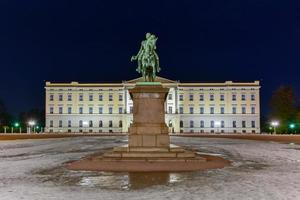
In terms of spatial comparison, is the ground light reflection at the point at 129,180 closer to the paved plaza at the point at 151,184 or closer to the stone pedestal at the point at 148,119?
the paved plaza at the point at 151,184

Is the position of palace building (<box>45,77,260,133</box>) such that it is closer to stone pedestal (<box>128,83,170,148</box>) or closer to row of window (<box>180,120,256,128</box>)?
row of window (<box>180,120,256,128</box>)

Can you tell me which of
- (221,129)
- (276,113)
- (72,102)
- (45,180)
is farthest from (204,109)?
(45,180)

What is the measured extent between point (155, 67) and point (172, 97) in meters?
94.2

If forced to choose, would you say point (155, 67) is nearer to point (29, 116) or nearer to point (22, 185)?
point (22, 185)

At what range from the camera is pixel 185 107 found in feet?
386

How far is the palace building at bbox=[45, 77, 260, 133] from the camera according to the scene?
116875mm

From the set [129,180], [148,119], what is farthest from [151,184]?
[148,119]

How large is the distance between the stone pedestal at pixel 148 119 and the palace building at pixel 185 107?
9665cm

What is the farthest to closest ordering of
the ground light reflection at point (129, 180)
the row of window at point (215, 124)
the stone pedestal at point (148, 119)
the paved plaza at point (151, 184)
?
1. the row of window at point (215, 124)
2. the stone pedestal at point (148, 119)
3. the ground light reflection at point (129, 180)
4. the paved plaza at point (151, 184)

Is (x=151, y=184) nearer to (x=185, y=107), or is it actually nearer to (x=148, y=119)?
(x=148, y=119)

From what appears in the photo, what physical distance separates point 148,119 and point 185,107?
98.6m

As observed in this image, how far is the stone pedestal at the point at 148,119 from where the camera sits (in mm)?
19141

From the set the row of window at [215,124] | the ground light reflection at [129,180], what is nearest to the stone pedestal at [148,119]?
the ground light reflection at [129,180]

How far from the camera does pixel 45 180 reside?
13.0 metres
